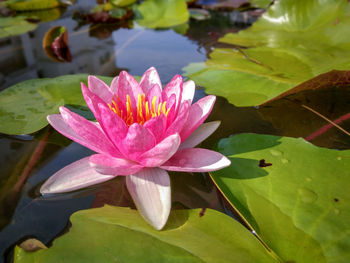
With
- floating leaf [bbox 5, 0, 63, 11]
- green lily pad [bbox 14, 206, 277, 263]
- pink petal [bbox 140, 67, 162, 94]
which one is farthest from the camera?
floating leaf [bbox 5, 0, 63, 11]

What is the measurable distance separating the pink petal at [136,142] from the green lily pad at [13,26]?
7.78 ft

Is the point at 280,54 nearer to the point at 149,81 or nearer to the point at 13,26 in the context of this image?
the point at 149,81

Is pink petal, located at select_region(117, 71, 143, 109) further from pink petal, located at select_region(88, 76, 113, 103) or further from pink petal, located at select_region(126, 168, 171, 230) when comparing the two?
pink petal, located at select_region(126, 168, 171, 230)

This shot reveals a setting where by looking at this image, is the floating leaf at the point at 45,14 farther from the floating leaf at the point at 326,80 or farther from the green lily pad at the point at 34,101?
the floating leaf at the point at 326,80

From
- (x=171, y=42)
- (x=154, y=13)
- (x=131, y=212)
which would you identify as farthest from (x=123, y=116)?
(x=154, y=13)

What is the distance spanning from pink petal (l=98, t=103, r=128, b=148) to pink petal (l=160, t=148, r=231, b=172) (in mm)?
142

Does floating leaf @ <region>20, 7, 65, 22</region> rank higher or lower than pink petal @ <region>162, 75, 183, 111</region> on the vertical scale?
higher

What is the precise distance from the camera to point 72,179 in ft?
2.26

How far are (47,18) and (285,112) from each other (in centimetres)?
313

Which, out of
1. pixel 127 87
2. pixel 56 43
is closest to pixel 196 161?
pixel 127 87

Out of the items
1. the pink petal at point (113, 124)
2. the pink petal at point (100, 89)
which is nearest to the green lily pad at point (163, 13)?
the pink petal at point (100, 89)

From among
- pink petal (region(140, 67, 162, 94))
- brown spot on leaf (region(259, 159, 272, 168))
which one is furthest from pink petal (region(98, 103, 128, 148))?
brown spot on leaf (region(259, 159, 272, 168))

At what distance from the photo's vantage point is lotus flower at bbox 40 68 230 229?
615 mm

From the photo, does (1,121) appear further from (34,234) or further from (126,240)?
(126,240)
